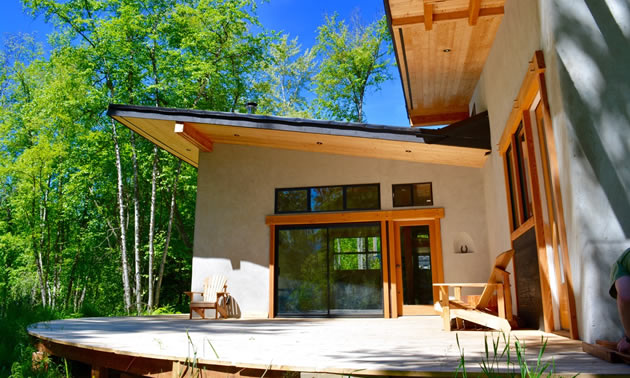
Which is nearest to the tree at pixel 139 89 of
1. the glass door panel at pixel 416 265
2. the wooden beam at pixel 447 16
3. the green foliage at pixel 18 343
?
the green foliage at pixel 18 343

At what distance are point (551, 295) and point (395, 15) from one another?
3.88 metres

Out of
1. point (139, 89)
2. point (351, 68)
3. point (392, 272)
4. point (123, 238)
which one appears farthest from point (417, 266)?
point (351, 68)

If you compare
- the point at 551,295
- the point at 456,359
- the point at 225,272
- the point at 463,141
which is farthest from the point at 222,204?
the point at 456,359

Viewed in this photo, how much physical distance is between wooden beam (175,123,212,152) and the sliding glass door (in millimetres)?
2334

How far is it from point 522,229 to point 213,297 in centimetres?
599

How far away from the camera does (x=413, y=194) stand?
898cm

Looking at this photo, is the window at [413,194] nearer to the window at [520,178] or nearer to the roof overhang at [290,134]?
the roof overhang at [290,134]

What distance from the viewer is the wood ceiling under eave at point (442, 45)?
6.03 meters

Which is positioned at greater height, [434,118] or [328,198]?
[434,118]

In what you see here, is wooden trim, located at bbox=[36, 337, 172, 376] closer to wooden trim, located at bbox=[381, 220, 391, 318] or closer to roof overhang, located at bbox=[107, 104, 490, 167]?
roof overhang, located at bbox=[107, 104, 490, 167]

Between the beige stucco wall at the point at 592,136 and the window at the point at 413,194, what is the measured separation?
5.32m

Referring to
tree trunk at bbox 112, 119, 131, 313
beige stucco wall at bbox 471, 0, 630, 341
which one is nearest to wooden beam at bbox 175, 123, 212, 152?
tree trunk at bbox 112, 119, 131, 313

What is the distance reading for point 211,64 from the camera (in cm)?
1564

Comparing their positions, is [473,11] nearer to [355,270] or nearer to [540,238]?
[540,238]
